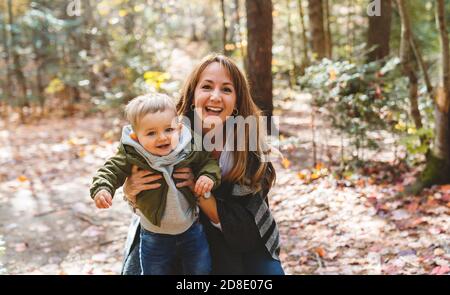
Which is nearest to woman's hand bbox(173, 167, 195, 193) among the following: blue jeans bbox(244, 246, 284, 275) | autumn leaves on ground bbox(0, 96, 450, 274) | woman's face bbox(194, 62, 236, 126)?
woman's face bbox(194, 62, 236, 126)

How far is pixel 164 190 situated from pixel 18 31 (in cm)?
1152

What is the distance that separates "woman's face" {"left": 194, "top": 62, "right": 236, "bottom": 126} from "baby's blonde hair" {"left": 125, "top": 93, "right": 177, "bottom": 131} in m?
0.28

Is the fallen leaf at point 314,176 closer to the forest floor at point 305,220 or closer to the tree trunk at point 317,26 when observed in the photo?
the forest floor at point 305,220

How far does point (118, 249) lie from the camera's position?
4773mm

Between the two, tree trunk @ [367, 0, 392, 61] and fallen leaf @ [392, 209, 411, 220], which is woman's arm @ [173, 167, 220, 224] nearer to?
fallen leaf @ [392, 209, 411, 220]

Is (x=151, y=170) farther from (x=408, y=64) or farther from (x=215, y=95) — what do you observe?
(x=408, y=64)

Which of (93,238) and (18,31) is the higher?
(18,31)

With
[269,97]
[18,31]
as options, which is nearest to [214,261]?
[269,97]

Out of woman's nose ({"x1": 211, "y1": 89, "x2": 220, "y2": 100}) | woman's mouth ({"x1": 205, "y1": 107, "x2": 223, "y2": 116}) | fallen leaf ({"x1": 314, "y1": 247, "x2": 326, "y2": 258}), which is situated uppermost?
woman's nose ({"x1": 211, "y1": 89, "x2": 220, "y2": 100})

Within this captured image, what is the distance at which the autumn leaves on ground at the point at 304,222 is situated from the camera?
4004 millimetres

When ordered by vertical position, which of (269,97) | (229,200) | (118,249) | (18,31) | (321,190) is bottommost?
(118,249)

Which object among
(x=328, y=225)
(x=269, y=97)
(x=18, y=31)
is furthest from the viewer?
(x=18, y=31)

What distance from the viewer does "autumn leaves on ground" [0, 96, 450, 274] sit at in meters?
4.00
